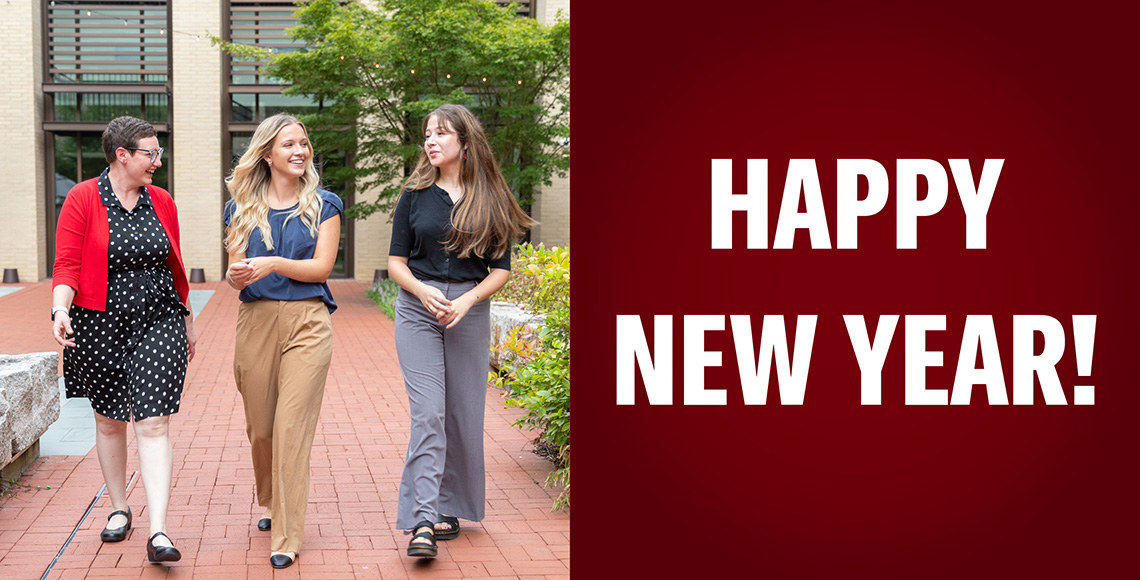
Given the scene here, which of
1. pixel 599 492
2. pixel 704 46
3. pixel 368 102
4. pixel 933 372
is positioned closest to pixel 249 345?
pixel 599 492

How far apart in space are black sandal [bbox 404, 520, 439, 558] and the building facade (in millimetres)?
20323

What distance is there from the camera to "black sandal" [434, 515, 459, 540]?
4543mm

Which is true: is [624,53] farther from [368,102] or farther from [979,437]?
[368,102]

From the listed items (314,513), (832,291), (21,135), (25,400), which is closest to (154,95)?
(21,135)

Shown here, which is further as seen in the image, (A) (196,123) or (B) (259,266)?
(A) (196,123)

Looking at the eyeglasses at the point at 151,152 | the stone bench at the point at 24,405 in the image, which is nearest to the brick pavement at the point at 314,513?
the stone bench at the point at 24,405

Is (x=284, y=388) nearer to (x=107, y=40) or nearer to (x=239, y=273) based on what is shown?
(x=239, y=273)

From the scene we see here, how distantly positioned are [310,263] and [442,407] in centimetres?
83

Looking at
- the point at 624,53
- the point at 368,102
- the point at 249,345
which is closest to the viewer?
the point at 624,53

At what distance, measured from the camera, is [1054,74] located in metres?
2.76

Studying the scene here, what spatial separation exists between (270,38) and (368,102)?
21.1ft

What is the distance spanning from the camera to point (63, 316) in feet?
13.4

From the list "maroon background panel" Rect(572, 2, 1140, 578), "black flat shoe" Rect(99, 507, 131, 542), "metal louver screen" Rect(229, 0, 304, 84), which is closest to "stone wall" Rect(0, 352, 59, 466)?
"black flat shoe" Rect(99, 507, 131, 542)

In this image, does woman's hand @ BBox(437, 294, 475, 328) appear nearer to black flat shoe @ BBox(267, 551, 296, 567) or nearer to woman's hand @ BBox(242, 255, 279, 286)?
woman's hand @ BBox(242, 255, 279, 286)
